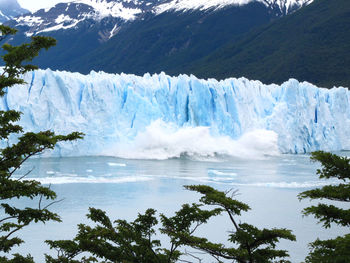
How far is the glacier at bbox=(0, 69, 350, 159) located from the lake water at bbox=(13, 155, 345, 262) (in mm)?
834

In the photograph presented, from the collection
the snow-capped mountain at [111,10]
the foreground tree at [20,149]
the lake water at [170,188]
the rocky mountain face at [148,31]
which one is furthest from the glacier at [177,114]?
the snow-capped mountain at [111,10]

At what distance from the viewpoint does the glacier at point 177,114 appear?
1848 cm

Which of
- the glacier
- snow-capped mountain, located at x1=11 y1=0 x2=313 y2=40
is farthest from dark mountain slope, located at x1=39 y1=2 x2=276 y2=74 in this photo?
the glacier

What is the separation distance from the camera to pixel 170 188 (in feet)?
41.9

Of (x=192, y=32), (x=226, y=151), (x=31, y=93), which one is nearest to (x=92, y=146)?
(x=31, y=93)

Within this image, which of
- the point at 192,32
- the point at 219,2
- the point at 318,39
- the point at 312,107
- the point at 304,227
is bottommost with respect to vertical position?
the point at 304,227

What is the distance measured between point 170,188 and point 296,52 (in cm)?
4147

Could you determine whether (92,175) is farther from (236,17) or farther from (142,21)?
(142,21)

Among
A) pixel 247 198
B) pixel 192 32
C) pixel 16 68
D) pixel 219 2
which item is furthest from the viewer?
pixel 219 2

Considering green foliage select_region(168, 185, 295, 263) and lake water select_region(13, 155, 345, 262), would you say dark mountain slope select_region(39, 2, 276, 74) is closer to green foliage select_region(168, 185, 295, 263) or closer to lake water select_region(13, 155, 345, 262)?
lake water select_region(13, 155, 345, 262)

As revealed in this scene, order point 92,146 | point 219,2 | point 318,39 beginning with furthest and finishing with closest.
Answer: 1. point 219,2
2. point 318,39
3. point 92,146

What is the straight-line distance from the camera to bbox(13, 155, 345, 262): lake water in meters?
8.23

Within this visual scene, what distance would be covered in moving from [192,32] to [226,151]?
5237 cm

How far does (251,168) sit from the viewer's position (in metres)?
17.7
